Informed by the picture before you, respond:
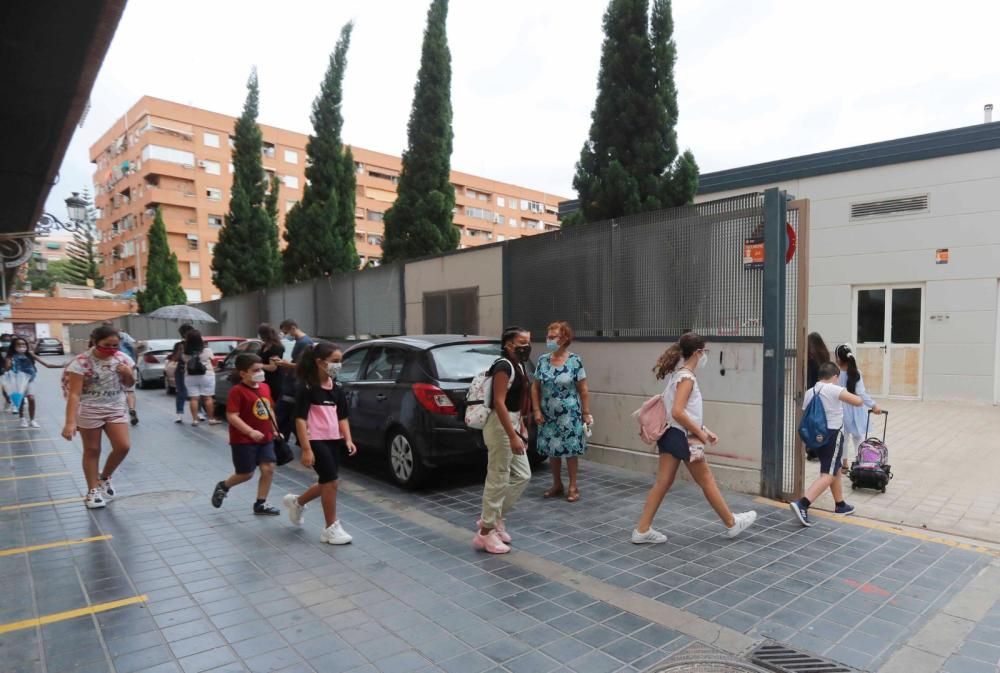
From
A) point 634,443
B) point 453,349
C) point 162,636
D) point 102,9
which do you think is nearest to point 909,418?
point 634,443

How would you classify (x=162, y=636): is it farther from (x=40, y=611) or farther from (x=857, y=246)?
(x=857, y=246)

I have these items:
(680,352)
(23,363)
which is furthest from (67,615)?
(23,363)

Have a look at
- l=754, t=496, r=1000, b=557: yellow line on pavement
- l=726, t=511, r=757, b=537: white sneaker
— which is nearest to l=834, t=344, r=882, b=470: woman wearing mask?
l=754, t=496, r=1000, b=557: yellow line on pavement

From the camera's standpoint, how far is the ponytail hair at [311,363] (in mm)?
4699

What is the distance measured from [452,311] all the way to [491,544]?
20.0 feet

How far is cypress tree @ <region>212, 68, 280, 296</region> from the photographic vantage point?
86.3ft

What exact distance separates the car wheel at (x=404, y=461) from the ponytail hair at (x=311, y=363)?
1.71 metres

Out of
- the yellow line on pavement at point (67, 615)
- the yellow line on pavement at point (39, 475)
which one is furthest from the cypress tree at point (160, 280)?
the yellow line on pavement at point (67, 615)

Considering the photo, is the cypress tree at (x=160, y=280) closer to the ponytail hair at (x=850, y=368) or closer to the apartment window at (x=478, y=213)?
the apartment window at (x=478, y=213)

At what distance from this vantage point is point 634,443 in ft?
23.4

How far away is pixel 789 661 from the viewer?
2.97 metres

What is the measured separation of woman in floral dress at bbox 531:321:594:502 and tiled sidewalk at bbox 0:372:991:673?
492 millimetres

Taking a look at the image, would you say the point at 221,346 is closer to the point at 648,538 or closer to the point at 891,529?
the point at 648,538

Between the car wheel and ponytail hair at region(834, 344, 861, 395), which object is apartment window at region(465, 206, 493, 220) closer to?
the car wheel
